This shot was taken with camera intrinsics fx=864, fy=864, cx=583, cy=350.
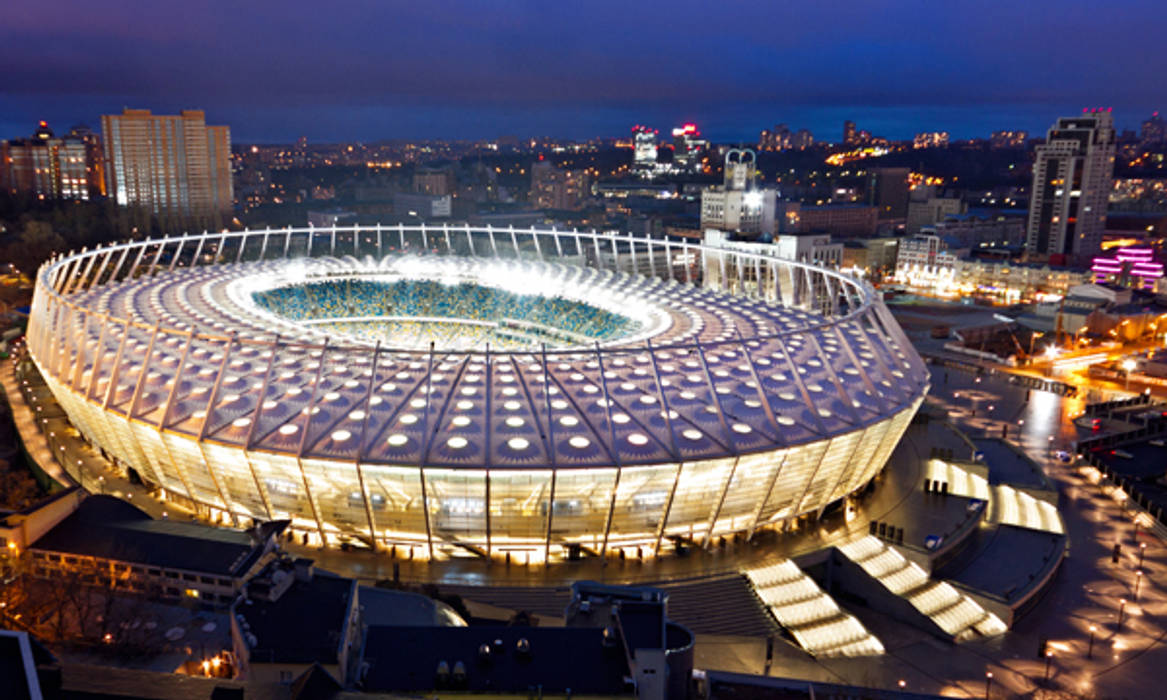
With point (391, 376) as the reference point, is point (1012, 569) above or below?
below

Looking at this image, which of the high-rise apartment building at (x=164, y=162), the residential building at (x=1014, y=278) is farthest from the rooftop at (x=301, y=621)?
the high-rise apartment building at (x=164, y=162)

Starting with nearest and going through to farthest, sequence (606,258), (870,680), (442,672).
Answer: (442,672)
(870,680)
(606,258)

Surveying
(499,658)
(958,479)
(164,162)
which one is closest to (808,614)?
(499,658)

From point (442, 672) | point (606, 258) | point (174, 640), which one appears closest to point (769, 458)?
point (442, 672)

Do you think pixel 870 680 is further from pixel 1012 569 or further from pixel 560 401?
pixel 560 401

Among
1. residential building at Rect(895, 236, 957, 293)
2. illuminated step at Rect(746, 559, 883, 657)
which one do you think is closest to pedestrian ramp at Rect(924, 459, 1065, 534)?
illuminated step at Rect(746, 559, 883, 657)

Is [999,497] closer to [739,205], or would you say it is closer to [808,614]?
[808,614]
